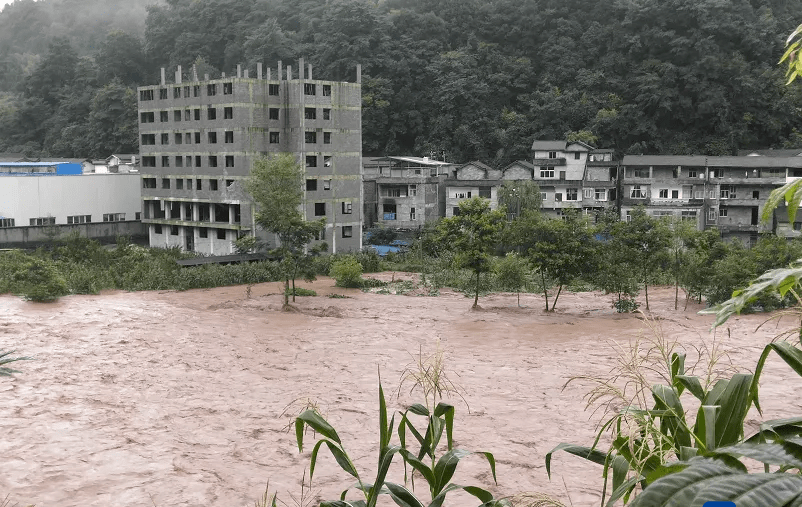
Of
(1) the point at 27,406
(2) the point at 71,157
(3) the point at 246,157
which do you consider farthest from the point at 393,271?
(2) the point at 71,157

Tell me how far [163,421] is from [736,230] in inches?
1289

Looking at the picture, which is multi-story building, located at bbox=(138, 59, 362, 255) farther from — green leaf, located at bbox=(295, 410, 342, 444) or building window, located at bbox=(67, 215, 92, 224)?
green leaf, located at bbox=(295, 410, 342, 444)

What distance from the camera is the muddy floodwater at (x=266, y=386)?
10.3m

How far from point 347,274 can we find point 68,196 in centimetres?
1872

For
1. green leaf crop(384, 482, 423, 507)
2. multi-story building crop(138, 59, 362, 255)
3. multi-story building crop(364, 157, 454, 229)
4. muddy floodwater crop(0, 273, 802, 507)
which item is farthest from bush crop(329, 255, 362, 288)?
green leaf crop(384, 482, 423, 507)

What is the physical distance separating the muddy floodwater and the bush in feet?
7.57

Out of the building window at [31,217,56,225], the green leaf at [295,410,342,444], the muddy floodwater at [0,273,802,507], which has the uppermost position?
the building window at [31,217,56,225]

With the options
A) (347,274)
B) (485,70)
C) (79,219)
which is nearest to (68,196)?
(79,219)

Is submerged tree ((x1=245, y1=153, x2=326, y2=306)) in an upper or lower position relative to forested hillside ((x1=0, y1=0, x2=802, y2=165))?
lower

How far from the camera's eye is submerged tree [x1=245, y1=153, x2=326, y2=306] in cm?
2525

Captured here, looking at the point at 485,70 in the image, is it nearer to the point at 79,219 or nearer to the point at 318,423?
the point at 79,219

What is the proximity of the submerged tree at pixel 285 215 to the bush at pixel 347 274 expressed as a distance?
2199mm

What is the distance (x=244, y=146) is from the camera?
36406 mm

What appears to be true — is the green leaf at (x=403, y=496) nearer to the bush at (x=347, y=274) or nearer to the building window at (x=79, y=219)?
the bush at (x=347, y=274)
